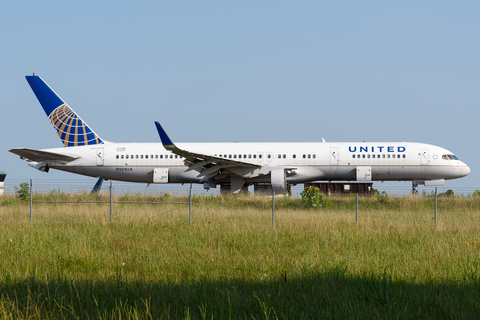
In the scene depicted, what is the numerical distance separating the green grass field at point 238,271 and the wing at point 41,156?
1791 centimetres

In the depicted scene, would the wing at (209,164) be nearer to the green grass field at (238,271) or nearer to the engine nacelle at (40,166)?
the green grass field at (238,271)

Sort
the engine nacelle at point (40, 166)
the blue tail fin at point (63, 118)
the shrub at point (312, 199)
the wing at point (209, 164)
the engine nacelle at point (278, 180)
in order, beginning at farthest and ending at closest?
the blue tail fin at point (63, 118), the engine nacelle at point (40, 166), the engine nacelle at point (278, 180), the wing at point (209, 164), the shrub at point (312, 199)

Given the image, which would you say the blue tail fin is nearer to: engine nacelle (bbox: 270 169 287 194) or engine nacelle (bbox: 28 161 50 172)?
engine nacelle (bbox: 28 161 50 172)

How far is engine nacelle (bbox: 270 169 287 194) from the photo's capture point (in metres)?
28.9

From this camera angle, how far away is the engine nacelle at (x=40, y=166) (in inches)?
1350

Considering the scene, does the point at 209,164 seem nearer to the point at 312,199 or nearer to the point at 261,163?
the point at 261,163

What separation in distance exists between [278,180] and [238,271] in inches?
802

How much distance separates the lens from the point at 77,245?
11445mm

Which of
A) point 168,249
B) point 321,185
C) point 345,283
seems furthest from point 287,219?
point 321,185

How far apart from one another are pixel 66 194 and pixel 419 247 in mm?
27633

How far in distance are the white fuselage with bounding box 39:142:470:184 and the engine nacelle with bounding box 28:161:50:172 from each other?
7.05 m

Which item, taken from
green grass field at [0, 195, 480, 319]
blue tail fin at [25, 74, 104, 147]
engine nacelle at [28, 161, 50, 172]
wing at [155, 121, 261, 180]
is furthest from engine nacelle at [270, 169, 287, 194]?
engine nacelle at [28, 161, 50, 172]

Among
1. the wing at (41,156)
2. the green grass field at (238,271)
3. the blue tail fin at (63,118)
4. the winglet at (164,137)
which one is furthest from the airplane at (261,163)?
the green grass field at (238,271)

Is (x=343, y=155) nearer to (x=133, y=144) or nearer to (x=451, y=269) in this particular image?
(x=133, y=144)
